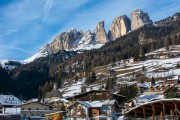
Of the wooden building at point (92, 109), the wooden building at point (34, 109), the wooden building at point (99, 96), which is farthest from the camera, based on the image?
the wooden building at point (99, 96)

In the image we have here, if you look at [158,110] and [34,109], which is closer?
[158,110]

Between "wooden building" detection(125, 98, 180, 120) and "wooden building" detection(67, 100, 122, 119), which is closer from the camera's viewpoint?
"wooden building" detection(125, 98, 180, 120)

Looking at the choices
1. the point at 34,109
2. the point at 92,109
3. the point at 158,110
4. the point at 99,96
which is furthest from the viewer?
the point at 99,96

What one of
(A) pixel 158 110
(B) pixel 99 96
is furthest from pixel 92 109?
(A) pixel 158 110

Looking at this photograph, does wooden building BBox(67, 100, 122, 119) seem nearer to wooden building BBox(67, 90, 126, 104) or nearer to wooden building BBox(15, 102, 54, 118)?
wooden building BBox(15, 102, 54, 118)

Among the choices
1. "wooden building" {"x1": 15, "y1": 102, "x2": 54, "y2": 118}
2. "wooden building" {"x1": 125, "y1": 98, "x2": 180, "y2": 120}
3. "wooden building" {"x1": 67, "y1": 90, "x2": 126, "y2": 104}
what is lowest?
"wooden building" {"x1": 125, "y1": 98, "x2": 180, "y2": 120}

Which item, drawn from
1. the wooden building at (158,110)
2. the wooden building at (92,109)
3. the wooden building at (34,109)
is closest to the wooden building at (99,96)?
the wooden building at (34,109)

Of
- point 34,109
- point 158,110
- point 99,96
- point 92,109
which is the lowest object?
point 158,110

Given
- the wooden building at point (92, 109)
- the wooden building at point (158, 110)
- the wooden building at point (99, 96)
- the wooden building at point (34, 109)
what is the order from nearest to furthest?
the wooden building at point (158, 110)
the wooden building at point (92, 109)
the wooden building at point (34, 109)
the wooden building at point (99, 96)

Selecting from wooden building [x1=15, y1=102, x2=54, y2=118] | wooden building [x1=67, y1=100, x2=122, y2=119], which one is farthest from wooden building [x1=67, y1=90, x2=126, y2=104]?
wooden building [x1=67, y1=100, x2=122, y2=119]

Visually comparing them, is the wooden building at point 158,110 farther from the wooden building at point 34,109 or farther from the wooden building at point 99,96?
the wooden building at point 34,109

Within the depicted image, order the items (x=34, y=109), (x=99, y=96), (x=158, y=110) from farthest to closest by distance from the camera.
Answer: (x=99, y=96) → (x=34, y=109) → (x=158, y=110)

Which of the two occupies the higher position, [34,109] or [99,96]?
[99,96]

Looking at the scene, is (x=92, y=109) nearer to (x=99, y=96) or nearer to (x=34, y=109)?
(x=99, y=96)
